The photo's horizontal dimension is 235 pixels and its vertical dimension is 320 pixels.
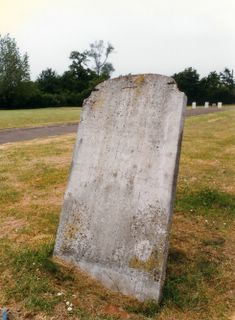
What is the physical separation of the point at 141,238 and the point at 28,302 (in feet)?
3.90

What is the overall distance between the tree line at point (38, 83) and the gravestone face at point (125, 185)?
188ft

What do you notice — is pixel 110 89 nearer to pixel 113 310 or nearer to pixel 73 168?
pixel 73 168

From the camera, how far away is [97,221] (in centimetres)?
431

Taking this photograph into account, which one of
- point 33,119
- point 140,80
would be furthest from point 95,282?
point 33,119

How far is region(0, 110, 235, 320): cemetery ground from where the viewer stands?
3.72m

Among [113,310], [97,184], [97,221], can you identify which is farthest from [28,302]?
[97,184]

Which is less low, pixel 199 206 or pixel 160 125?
pixel 160 125

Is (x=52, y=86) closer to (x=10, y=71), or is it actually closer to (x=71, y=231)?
(x=10, y=71)

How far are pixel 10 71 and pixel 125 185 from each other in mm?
65329

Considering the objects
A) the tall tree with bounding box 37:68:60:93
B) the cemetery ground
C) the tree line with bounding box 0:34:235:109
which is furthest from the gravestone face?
the tall tree with bounding box 37:68:60:93

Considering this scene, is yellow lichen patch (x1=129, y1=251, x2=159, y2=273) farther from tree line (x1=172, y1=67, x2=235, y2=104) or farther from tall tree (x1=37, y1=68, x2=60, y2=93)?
tall tree (x1=37, y1=68, x2=60, y2=93)

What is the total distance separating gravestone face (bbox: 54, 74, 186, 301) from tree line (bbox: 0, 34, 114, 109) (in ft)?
188

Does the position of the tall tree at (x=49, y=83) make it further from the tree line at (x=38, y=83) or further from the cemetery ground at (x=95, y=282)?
the cemetery ground at (x=95, y=282)

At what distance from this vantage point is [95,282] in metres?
4.16
